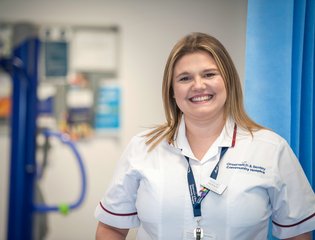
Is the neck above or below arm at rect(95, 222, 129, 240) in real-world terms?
above

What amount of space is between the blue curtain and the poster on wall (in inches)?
42.5

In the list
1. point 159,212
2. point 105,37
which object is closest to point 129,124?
point 105,37

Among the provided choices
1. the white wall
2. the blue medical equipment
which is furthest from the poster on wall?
the blue medical equipment

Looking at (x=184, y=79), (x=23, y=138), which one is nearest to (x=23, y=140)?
(x=23, y=138)

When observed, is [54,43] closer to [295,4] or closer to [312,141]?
[295,4]

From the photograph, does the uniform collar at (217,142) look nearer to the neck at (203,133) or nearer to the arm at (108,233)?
the neck at (203,133)

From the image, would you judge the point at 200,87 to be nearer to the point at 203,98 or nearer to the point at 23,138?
the point at 203,98

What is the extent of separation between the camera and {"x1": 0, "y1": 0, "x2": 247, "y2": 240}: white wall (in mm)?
1864

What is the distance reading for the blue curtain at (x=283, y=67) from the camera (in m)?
0.93

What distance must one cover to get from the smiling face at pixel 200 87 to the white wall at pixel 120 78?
1042 mm

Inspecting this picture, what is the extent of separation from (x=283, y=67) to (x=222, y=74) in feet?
0.82

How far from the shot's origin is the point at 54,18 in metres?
1.88

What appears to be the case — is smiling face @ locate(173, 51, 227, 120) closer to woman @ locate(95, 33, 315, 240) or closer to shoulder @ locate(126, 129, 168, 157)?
woman @ locate(95, 33, 315, 240)

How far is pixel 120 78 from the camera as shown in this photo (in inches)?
74.2
